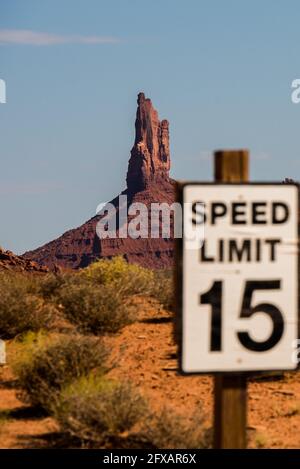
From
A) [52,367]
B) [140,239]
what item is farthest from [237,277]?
[140,239]

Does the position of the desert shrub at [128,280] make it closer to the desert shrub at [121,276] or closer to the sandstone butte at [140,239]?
the desert shrub at [121,276]

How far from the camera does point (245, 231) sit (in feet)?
15.3

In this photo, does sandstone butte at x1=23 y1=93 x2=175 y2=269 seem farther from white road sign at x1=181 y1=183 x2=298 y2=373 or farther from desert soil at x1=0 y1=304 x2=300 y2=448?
white road sign at x1=181 y1=183 x2=298 y2=373

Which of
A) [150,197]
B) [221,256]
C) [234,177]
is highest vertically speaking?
[150,197]

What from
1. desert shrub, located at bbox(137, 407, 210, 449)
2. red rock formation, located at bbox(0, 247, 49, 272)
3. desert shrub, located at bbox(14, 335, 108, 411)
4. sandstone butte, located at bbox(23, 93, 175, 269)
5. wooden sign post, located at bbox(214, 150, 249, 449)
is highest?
sandstone butte, located at bbox(23, 93, 175, 269)

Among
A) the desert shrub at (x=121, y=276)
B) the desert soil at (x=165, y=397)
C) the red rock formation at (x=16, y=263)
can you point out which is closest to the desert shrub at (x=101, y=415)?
the desert soil at (x=165, y=397)

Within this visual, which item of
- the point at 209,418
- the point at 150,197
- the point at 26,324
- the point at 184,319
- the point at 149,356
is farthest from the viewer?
Answer: the point at 150,197

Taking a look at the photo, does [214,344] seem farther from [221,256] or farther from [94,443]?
[94,443]

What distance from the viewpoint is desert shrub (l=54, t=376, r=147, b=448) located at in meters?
10.1

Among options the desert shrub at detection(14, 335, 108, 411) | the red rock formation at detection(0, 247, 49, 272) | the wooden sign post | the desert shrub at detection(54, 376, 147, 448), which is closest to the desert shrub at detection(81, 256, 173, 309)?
the desert shrub at detection(14, 335, 108, 411)

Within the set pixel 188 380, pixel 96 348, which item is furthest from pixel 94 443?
pixel 188 380

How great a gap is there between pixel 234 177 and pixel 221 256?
1.54 feet

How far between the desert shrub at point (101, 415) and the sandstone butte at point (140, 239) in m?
112

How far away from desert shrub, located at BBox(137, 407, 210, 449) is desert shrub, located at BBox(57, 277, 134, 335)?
722 cm
